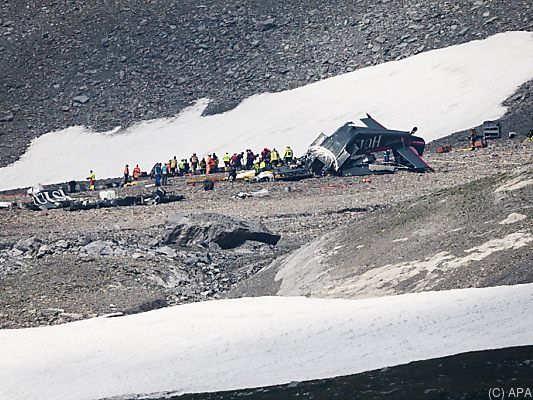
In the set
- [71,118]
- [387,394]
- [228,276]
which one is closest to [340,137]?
[228,276]

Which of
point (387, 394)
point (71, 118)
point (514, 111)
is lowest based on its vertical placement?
point (387, 394)

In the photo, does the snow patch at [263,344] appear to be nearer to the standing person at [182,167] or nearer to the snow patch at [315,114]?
the standing person at [182,167]

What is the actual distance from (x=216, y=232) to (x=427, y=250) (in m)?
9.59

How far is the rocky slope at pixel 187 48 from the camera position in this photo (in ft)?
209

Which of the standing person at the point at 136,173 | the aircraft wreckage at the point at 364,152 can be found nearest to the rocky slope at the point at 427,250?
the aircraft wreckage at the point at 364,152

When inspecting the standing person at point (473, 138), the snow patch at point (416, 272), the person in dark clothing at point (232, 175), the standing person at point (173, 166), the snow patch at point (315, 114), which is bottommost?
the snow patch at point (416, 272)

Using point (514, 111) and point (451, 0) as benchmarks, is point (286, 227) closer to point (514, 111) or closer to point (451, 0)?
point (514, 111)

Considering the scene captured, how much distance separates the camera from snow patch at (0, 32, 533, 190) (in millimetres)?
55031

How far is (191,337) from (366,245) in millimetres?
5619

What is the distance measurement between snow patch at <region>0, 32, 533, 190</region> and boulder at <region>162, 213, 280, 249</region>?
2314cm

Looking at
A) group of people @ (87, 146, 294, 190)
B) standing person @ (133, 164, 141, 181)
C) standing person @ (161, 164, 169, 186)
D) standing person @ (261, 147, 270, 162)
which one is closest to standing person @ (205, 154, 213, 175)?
group of people @ (87, 146, 294, 190)

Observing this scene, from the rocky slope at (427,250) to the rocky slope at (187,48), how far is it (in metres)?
39.0

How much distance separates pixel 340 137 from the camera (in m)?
45.3

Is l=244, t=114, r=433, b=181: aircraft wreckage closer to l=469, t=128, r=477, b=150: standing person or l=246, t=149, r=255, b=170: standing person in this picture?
l=469, t=128, r=477, b=150: standing person
